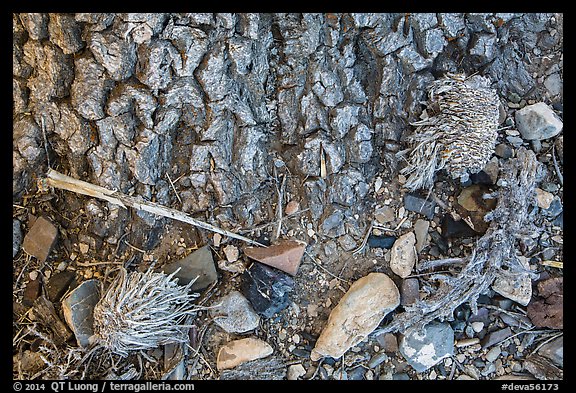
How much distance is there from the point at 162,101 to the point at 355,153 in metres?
0.82

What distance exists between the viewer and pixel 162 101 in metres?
2.06

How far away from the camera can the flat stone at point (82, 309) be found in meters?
2.07

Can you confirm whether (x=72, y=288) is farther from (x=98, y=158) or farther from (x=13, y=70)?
(x=13, y=70)

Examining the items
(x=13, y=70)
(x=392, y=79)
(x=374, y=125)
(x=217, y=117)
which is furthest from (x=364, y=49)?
(x=13, y=70)

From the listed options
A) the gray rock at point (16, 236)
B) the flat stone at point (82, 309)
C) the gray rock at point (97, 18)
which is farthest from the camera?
the gray rock at point (16, 236)

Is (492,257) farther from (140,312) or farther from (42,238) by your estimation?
(42,238)

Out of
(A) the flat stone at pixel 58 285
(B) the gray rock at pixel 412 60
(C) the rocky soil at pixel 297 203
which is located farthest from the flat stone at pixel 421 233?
(A) the flat stone at pixel 58 285

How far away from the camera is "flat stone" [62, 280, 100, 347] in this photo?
2.07 m

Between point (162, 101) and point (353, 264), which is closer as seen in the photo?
point (162, 101)

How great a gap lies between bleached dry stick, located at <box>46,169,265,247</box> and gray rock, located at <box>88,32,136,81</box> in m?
0.47

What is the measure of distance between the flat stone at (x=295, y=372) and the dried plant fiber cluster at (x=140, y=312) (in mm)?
462

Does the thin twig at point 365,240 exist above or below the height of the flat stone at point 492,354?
above

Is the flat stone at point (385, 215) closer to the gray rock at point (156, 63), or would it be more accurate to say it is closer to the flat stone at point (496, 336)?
the flat stone at point (496, 336)

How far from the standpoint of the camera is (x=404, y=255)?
2168 mm
